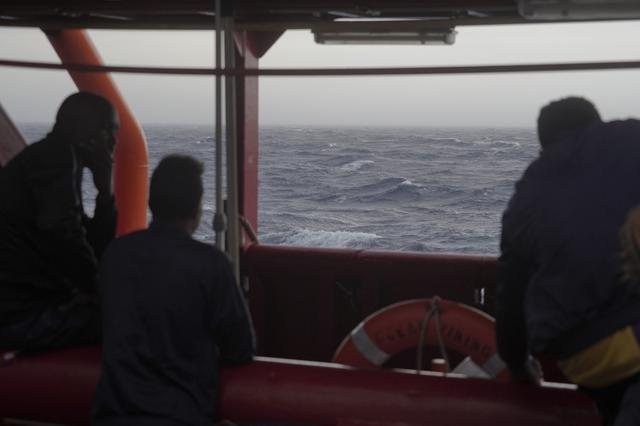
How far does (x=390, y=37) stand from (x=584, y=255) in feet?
7.84

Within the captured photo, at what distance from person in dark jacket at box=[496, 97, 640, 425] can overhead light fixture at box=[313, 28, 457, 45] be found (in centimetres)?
196

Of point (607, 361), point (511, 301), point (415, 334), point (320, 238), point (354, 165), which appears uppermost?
point (511, 301)

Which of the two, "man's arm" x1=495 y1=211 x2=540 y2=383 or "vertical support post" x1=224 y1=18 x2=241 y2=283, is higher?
"vertical support post" x1=224 y1=18 x2=241 y2=283

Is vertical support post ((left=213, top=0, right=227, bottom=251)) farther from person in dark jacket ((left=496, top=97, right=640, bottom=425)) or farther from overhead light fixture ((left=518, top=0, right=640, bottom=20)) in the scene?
person in dark jacket ((left=496, top=97, right=640, bottom=425))

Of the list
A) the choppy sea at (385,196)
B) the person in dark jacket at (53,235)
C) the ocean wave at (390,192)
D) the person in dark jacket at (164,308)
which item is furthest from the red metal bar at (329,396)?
the ocean wave at (390,192)

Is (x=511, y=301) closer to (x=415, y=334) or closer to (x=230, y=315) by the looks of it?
(x=230, y=315)

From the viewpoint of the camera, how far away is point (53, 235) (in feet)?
10.7

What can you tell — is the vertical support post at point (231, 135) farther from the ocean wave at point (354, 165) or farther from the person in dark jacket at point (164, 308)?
the ocean wave at point (354, 165)

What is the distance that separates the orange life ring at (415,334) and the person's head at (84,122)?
1187mm

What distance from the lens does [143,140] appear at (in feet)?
17.6

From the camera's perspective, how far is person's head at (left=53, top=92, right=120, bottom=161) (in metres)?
3.37

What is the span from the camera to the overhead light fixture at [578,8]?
3428 millimetres

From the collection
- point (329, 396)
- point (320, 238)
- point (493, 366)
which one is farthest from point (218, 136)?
point (320, 238)

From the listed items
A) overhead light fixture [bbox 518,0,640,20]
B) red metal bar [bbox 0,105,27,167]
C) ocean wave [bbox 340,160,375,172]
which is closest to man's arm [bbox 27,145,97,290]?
overhead light fixture [bbox 518,0,640,20]
